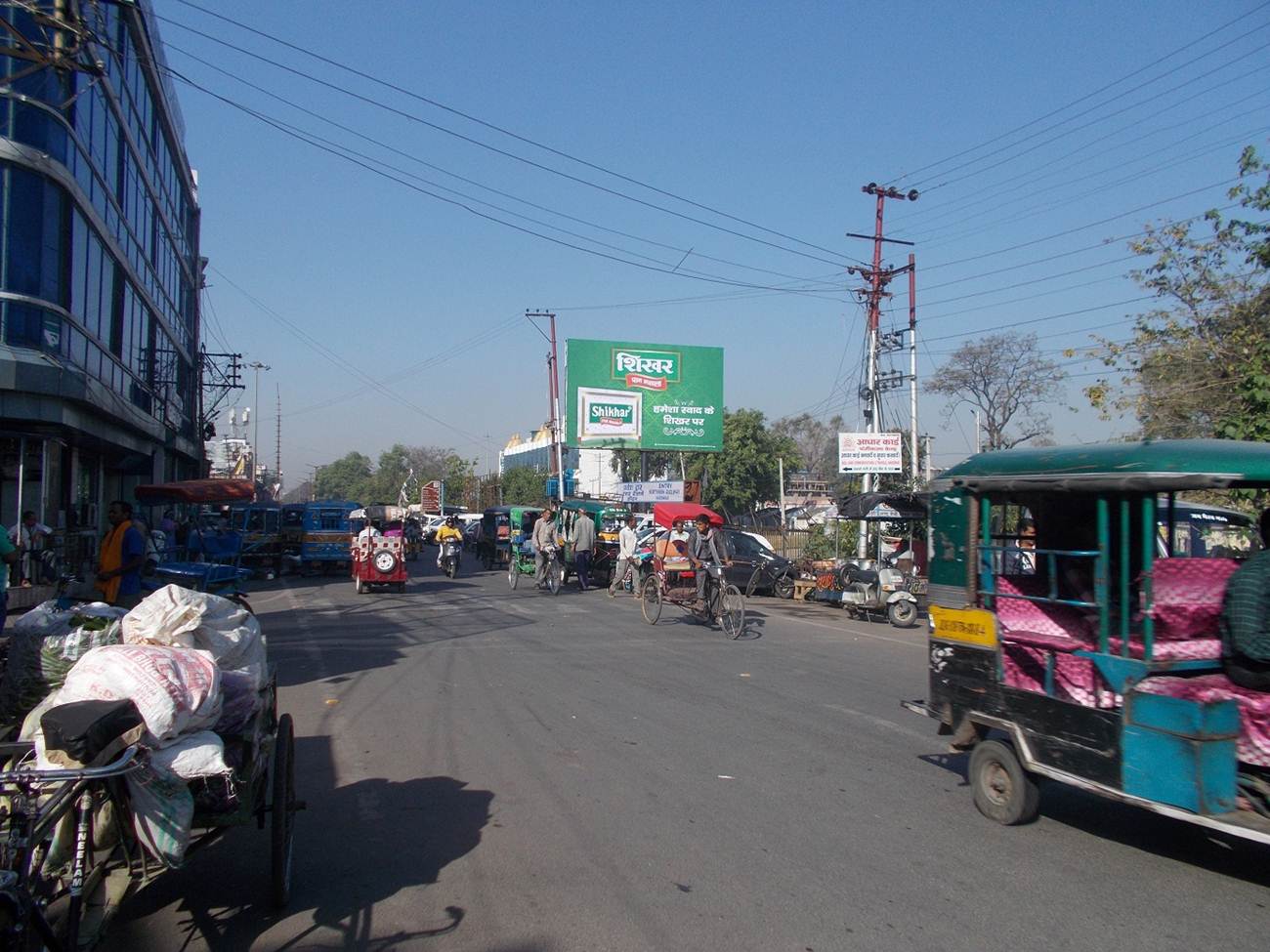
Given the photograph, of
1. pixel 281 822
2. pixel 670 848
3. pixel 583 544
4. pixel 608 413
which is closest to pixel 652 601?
pixel 583 544

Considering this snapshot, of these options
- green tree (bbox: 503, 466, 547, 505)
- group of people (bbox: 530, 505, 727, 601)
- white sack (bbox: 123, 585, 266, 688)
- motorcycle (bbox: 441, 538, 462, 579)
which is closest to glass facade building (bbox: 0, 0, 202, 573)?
white sack (bbox: 123, 585, 266, 688)

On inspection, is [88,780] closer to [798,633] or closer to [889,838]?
[889,838]

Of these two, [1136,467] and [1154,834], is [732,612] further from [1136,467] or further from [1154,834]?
[1136,467]

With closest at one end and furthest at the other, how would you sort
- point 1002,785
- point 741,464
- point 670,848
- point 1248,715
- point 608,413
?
1. point 1248,715
2. point 670,848
3. point 1002,785
4. point 608,413
5. point 741,464

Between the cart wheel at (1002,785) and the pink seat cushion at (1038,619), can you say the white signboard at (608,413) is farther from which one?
the cart wheel at (1002,785)

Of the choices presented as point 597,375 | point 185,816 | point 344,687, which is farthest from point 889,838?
point 597,375

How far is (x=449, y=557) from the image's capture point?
2938 centimetres

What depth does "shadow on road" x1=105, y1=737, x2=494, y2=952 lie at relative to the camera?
443 cm

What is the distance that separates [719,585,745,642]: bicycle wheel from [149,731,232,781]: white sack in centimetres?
1198

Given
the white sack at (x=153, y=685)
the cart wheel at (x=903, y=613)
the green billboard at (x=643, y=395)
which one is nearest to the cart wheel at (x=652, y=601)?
the cart wheel at (x=903, y=613)

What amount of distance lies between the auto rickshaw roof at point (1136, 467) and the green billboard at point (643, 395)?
26.9 meters

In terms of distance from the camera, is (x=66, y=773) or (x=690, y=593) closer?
(x=66, y=773)

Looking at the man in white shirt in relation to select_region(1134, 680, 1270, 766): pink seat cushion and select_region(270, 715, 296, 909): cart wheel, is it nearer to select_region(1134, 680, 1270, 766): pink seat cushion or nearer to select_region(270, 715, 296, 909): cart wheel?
select_region(270, 715, 296, 909): cart wheel

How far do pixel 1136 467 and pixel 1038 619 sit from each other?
4.63 feet
